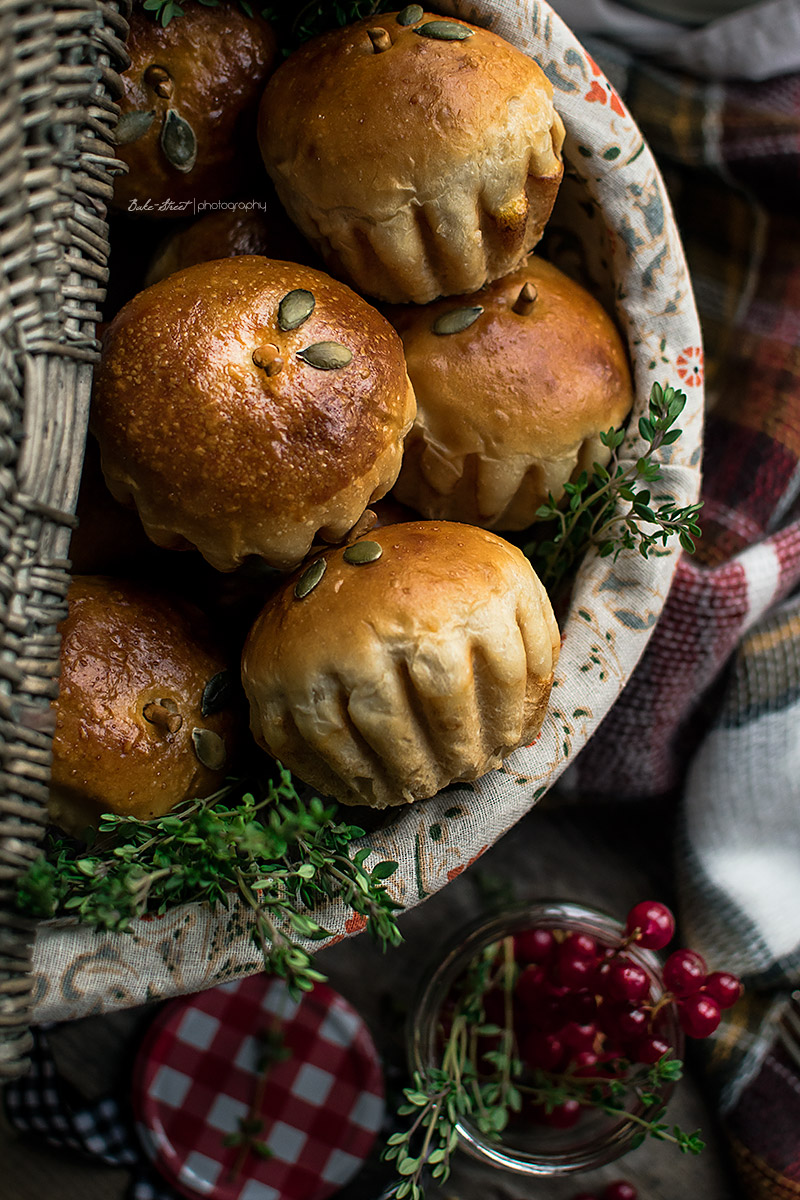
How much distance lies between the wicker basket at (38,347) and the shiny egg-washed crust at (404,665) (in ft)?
0.69

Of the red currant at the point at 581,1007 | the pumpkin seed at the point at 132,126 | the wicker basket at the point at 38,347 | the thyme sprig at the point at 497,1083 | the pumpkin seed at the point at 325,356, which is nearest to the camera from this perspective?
the wicker basket at the point at 38,347

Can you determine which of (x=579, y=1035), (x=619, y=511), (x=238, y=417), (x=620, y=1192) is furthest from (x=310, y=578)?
(x=620, y=1192)

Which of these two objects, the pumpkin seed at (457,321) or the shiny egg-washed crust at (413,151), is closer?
the shiny egg-washed crust at (413,151)

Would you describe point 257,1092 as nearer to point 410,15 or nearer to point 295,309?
point 295,309

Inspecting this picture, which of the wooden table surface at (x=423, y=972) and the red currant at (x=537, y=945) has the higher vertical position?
the red currant at (x=537, y=945)

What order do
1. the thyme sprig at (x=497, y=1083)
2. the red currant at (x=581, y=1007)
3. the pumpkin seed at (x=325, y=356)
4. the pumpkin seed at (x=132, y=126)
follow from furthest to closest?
1. the red currant at (x=581, y=1007)
2. the thyme sprig at (x=497, y=1083)
3. the pumpkin seed at (x=132, y=126)
4. the pumpkin seed at (x=325, y=356)

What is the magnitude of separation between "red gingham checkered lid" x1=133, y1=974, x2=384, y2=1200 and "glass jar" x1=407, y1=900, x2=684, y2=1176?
12cm

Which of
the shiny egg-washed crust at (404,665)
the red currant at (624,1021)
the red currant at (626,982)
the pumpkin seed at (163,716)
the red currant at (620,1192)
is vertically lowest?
the red currant at (620,1192)

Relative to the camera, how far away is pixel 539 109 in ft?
3.02

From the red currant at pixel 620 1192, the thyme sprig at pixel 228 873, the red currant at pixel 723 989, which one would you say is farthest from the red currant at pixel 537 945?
the thyme sprig at pixel 228 873

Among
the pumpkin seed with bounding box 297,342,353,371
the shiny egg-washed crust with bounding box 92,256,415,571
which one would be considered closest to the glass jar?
the shiny egg-washed crust with bounding box 92,256,415,571

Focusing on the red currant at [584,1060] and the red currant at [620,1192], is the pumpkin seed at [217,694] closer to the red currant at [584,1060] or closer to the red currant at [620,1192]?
the red currant at [584,1060]

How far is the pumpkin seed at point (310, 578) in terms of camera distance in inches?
34.8

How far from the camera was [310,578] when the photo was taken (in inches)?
35.1
